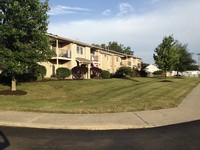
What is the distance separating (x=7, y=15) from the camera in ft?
71.4

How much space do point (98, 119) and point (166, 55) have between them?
3323cm

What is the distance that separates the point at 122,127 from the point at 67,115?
9.37 ft

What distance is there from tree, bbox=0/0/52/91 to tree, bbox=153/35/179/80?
23.7 meters

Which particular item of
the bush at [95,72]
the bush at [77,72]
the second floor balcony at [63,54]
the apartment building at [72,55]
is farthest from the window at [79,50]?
the bush at [77,72]

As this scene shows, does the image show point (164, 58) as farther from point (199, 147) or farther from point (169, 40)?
point (199, 147)

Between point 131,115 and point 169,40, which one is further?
point 169,40

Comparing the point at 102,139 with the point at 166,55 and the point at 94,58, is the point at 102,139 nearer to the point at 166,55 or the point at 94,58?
the point at 166,55

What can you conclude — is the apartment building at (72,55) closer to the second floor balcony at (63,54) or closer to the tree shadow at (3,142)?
the second floor balcony at (63,54)

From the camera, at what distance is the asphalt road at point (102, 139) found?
298 inches

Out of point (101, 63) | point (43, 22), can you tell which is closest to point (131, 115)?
point (43, 22)

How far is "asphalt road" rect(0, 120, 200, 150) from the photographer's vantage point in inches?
298

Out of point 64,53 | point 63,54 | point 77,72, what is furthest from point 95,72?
point 63,54

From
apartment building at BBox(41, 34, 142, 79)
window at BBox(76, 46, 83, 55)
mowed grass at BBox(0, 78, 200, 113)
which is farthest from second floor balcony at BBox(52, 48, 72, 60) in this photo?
mowed grass at BBox(0, 78, 200, 113)

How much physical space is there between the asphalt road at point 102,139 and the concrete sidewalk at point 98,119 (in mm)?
525
